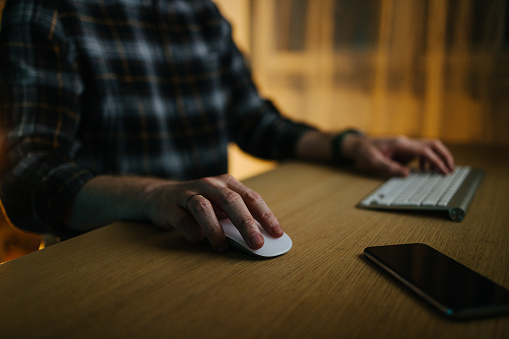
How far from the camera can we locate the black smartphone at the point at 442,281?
1.06ft

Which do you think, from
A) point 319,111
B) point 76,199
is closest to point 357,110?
point 319,111

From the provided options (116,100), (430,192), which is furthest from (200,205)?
(116,100)

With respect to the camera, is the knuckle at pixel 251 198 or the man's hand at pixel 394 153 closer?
the knuckle at pixel 251 198

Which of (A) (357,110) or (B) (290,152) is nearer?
(B) (290,152)

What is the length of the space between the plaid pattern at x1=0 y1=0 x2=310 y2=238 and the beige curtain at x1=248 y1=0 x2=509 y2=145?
→ 60 cm

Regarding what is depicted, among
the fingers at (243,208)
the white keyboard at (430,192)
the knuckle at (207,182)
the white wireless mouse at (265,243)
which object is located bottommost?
the white keyboard at (430,192)

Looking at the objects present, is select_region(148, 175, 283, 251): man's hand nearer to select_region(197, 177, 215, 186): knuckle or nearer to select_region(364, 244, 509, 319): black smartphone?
select_region(197, 177, 215, 186): knuckle

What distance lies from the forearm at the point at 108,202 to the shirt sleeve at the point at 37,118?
0.02 m

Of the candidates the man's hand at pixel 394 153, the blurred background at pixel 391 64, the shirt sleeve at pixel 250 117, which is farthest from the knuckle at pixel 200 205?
the blurred background at pixel 391 64

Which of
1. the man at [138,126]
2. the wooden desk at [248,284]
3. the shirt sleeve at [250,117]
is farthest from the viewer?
the shirt sleeve at [250,117]

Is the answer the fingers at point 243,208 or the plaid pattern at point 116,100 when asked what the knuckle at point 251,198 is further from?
the plaid pattern at point 116,100

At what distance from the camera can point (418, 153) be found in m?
0.88

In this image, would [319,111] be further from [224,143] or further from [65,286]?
[65,286]

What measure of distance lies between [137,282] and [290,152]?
762mm
